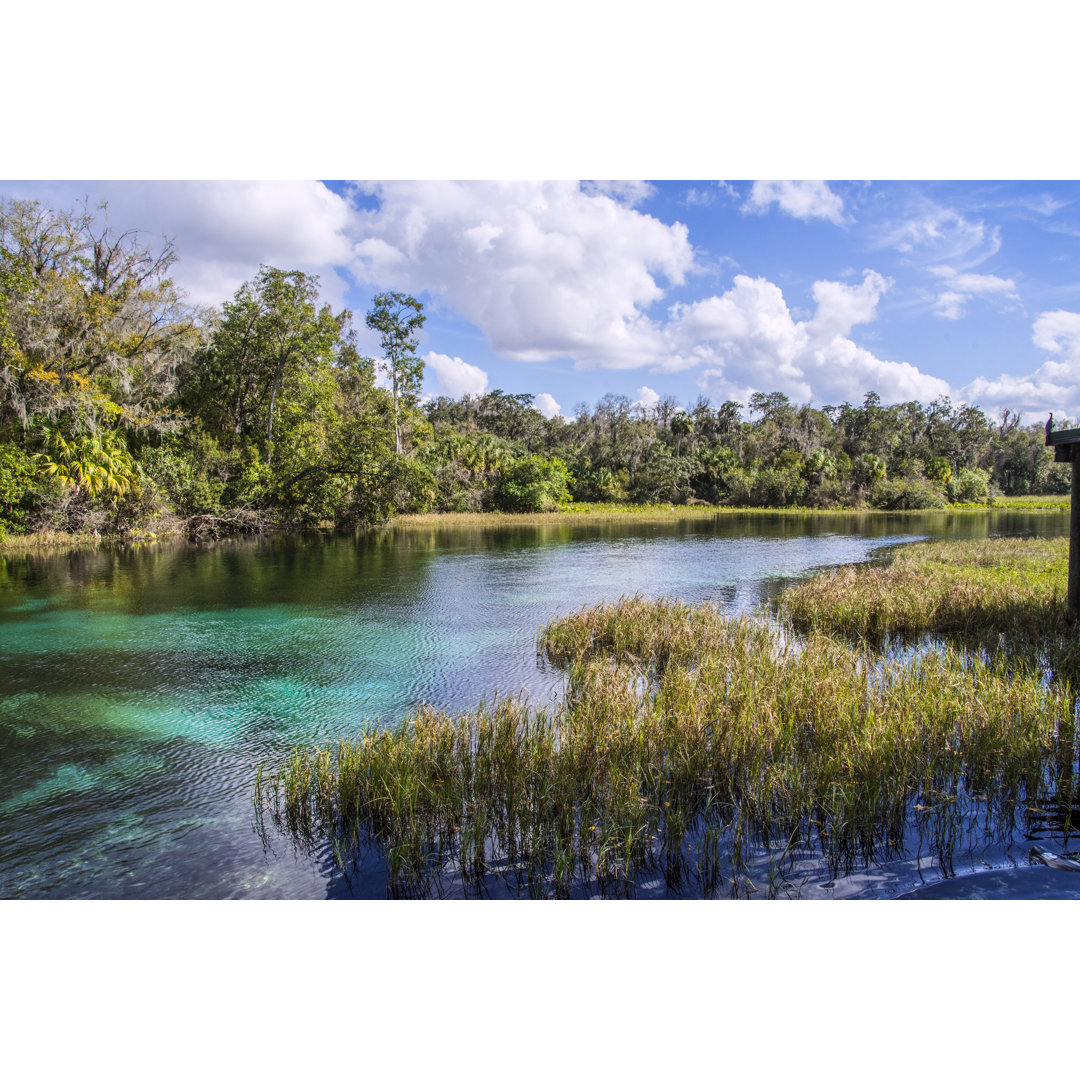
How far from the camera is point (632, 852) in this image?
211 inches

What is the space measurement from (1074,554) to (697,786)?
8.83 m

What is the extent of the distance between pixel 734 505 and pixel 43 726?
7073 centimetres

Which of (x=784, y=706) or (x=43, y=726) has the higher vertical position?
(x=784, y=706)

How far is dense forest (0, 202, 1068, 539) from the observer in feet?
94.1

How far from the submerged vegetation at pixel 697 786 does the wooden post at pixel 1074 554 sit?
14.3 feet

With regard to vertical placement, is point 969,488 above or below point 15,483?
above

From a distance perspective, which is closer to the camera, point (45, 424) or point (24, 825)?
point (24, 825)

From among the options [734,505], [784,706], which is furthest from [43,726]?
[734,505]

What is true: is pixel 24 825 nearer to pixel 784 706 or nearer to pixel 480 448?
pixel 784 706

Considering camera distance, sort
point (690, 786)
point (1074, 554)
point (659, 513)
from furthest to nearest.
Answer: point (659, 513) < point (1074, 554) < point (690, 786)

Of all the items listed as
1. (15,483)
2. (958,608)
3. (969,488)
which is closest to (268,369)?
(15,483)

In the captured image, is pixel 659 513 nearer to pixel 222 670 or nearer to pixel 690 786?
pixel 222 670

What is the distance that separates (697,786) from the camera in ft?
21.1

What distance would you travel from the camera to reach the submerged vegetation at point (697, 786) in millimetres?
5343
